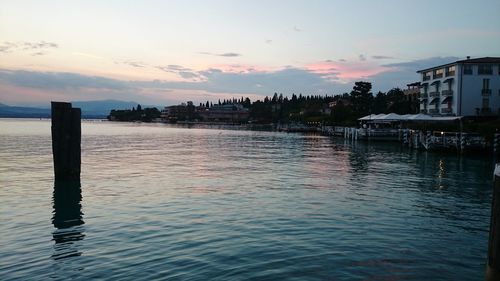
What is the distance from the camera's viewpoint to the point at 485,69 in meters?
76.6

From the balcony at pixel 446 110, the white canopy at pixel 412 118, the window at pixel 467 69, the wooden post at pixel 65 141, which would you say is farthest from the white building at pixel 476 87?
the wooden post at pixel 65 141

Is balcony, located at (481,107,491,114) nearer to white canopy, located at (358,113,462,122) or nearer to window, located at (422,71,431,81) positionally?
window, located at (422,71,431,81)

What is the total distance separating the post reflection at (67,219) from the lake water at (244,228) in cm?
5

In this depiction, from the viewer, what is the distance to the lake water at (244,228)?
9844 millimetres

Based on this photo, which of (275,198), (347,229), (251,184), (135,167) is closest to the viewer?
(347,229)

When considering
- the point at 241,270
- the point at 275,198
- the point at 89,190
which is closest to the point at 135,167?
the point at 89,190

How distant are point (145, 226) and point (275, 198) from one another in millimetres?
6591

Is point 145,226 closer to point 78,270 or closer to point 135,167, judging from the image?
point 78,270

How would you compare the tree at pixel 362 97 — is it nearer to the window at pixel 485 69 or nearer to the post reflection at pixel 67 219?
the window at pixel 485 69

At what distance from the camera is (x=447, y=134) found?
50.2 metres

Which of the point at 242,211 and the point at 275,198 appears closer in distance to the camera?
the point at 242,211

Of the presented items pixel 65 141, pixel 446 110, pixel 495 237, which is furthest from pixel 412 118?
pixel 495 237

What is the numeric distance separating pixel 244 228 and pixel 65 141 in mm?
11557

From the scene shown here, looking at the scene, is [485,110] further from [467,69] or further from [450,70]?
[450,70]
